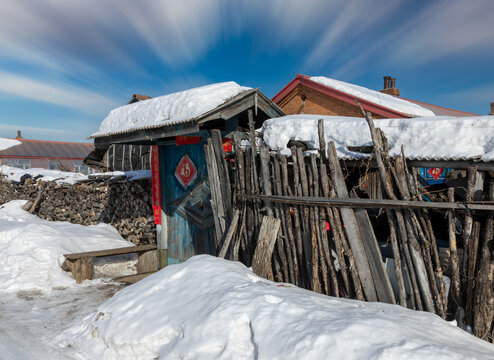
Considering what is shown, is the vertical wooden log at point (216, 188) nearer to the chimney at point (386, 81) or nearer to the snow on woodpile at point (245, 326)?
the snow on woodpile at point (245, 326)

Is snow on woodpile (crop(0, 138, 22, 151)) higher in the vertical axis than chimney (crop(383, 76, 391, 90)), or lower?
lower

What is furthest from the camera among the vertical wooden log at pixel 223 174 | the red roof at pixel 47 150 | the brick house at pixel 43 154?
the red roof at pixel 47 150

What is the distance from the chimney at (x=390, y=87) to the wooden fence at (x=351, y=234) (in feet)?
50.5

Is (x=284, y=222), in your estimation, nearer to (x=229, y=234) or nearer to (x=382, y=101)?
(x=229, y=234)

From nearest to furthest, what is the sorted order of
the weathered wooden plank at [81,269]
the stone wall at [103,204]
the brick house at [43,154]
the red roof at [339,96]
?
the weathered wooden plank at [81,269]
the stone wall at [103,204]
the red roof at [339,96]
the brick house at [43,154]

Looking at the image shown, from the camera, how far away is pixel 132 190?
816cm

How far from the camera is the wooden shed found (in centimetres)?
519

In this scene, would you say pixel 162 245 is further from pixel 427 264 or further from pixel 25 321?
pixel 427 264

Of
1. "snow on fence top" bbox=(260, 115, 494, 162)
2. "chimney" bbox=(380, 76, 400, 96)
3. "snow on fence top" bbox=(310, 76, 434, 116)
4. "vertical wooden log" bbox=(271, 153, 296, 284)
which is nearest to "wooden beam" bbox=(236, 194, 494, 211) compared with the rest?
"vertical wooden log" bbox=(271, 153, 296, 284)

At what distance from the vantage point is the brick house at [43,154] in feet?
89.8

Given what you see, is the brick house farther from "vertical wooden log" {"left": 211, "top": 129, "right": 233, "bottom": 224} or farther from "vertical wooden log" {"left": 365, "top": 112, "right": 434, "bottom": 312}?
"vertical wooden log" {"left": 365, "top": 112, "right": 434, "bottom": 312}

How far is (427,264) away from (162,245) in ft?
17.0

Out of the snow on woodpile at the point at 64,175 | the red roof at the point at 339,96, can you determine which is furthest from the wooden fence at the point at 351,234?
the red roof at the point at 339,96

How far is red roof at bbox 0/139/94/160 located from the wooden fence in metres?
28.5
